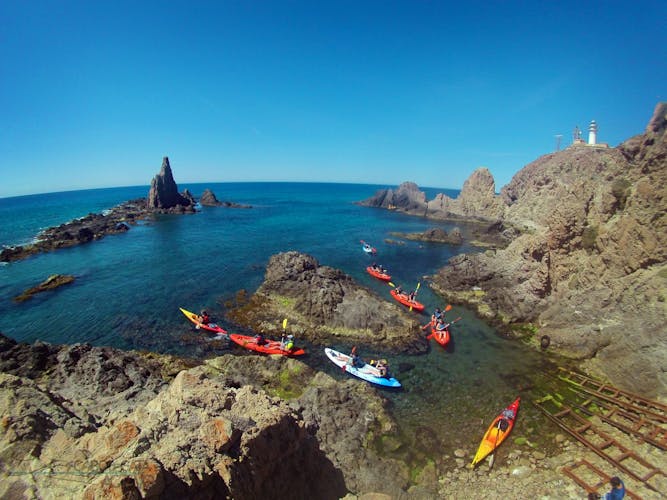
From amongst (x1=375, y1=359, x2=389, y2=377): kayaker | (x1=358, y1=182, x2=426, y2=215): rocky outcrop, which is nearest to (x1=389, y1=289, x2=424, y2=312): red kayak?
(x1=375, y1=359, x2=389, y2=377): kayaker

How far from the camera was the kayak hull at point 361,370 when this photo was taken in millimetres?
20375

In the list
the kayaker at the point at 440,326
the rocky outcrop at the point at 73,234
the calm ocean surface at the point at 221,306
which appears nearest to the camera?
the calm ocean surface at the point at 221,306

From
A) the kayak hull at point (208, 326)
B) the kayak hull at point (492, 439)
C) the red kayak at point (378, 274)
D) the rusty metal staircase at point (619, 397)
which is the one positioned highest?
the red kayak at point (378, 274)

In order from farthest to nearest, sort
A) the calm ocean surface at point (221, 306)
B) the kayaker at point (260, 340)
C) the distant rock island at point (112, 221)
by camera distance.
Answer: the distant rock island at point (112, 221), the kayaker at point (260, 340), the calm ocean surface at point (221, 306)

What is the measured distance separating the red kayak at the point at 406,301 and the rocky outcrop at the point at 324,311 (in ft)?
8.85

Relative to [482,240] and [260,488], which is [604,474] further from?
[482,240]

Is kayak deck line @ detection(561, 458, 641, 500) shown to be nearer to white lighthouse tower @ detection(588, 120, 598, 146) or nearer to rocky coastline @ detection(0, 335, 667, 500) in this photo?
rocky coastline @ detection(0, 335, 667, 500)

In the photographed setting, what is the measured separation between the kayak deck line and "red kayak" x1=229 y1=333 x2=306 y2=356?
16.2 metres

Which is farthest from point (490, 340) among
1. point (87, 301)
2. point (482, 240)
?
point (482, 240)

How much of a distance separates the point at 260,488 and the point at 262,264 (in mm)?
38488

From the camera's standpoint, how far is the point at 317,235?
228 ft

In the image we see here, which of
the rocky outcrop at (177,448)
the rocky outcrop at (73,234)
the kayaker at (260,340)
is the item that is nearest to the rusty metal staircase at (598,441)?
the rocky outcrop at (177,448)

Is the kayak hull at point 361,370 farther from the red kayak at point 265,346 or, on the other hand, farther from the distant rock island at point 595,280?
the distant rock island at point 595,280

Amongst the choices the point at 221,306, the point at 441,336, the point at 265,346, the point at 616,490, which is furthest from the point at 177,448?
the point at 221,306
